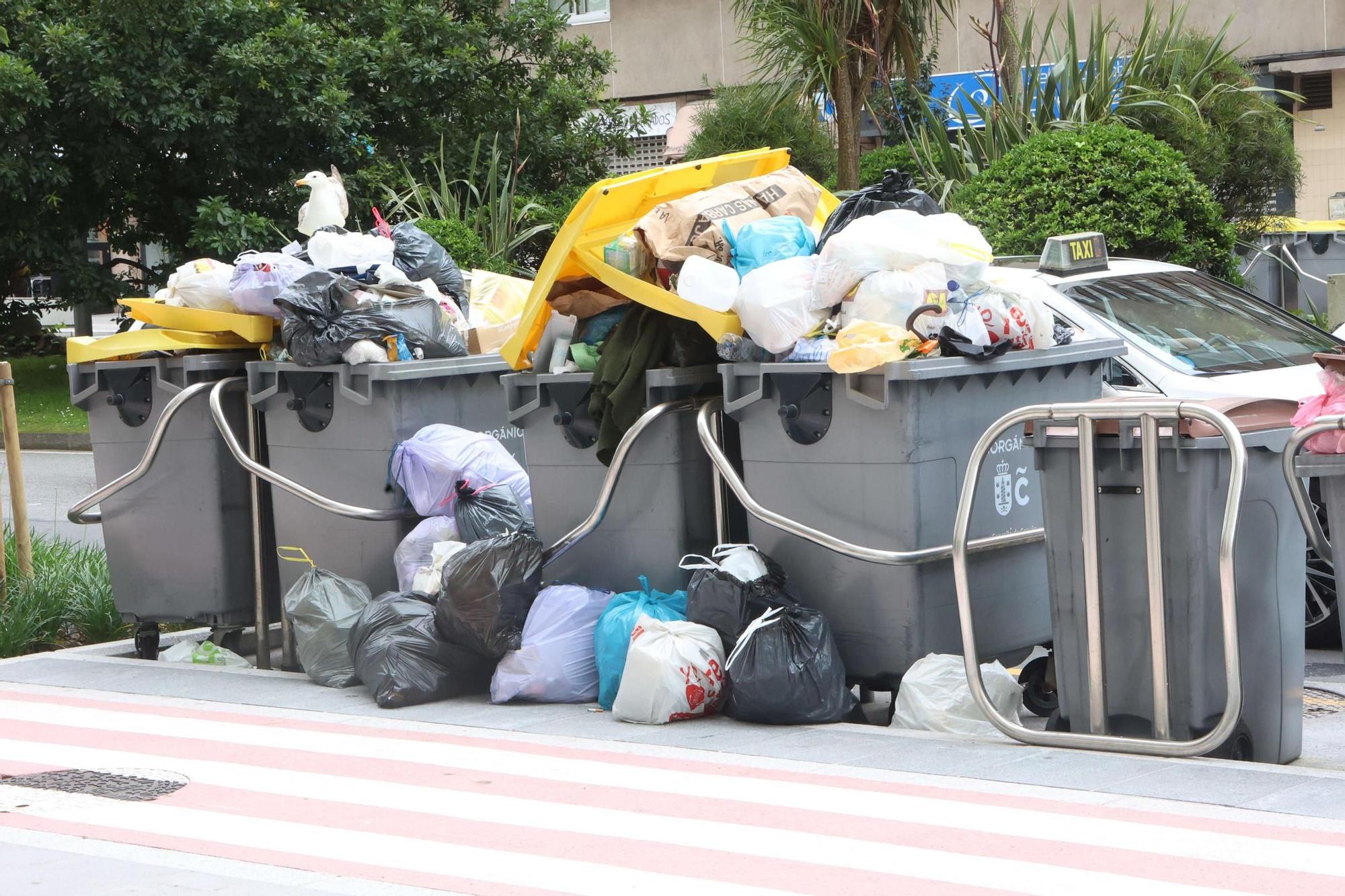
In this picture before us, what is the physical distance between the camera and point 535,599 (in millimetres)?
5824

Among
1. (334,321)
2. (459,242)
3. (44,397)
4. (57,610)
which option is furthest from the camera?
(44,397)

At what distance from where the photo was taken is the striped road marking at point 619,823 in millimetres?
3744

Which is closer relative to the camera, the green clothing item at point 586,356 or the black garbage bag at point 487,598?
the black garbage bag at point 487,598

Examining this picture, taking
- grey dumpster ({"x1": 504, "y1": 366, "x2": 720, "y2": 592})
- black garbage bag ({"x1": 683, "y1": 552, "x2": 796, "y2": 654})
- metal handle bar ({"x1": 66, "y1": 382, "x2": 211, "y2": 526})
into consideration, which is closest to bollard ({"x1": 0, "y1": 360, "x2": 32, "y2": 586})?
metal handle bar ({"x1": 66, "y1": 382, "x2": 211, "y2": 526})

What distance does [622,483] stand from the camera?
19.3 ft

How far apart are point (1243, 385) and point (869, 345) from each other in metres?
2.19

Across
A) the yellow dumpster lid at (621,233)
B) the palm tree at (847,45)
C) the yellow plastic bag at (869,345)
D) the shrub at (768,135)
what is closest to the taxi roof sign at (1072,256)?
the yellow dumpster lid at (621,233)

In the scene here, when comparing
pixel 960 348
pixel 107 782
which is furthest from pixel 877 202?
pixel 107 782

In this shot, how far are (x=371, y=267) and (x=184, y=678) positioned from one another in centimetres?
185

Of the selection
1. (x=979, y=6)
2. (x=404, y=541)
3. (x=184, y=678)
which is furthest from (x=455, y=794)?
(x=979, y=6)

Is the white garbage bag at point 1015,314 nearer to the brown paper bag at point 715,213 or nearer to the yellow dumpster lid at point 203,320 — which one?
the brown paper bag at point 715,213

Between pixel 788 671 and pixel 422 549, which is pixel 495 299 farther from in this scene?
pixel 788 671

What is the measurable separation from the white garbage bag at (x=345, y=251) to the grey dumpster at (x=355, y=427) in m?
0.49

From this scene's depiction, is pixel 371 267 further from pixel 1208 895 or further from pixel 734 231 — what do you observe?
pixel 1208 895
